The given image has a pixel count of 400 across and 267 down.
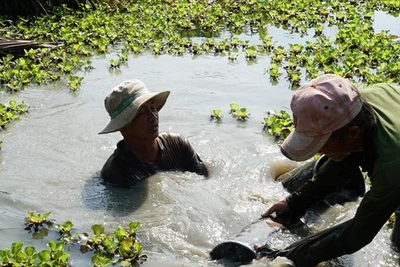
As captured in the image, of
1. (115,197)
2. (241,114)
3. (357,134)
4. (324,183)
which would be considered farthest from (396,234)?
(241,114)

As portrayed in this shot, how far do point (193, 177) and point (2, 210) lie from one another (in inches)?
62.9

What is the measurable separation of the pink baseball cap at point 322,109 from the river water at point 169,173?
3.71 ft

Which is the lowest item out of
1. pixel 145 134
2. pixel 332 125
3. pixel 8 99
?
pixel 8 99

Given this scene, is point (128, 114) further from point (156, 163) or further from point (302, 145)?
point (302, 145)

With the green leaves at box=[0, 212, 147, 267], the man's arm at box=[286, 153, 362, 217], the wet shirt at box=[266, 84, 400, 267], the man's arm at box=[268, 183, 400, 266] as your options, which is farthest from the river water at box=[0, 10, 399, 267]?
the wet shirt at box=[266, 84, 400, 267]

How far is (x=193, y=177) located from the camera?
5.65 meters

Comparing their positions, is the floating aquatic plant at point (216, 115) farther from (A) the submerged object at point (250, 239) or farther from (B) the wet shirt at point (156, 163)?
(A) the submerged object at point (250, 239)

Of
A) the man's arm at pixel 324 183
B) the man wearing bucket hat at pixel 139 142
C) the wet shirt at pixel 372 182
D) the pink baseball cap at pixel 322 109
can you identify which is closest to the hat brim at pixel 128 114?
the man wearing bucket hat at pixel 139 142

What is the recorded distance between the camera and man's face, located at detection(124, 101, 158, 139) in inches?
202

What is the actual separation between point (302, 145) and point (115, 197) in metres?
2.47

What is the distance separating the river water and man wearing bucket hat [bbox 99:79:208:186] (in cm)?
→ 10

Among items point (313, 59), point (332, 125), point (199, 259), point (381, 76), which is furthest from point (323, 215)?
point (313, 59)

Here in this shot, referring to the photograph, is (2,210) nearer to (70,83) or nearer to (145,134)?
(145,134)

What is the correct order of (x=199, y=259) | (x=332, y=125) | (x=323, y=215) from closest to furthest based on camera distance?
(x=332, y=125)
(x=199, y=259)
(x=323, y=215)
